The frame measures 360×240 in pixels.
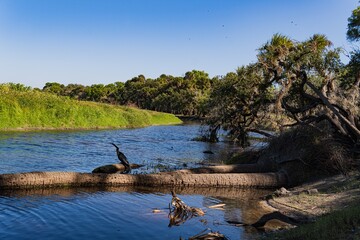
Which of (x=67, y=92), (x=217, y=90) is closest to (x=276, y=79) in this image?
(x=217, y=90)

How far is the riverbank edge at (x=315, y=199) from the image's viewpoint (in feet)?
40.5

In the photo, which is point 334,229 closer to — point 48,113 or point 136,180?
point 136,180

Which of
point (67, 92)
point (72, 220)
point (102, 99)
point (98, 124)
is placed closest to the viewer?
point (72, 220)

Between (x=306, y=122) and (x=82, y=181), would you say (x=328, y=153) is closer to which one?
(x=306, y=122)

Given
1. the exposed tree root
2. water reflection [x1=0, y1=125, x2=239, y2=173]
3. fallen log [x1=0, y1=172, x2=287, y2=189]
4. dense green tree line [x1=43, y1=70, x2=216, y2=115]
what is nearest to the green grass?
the exposed tree root

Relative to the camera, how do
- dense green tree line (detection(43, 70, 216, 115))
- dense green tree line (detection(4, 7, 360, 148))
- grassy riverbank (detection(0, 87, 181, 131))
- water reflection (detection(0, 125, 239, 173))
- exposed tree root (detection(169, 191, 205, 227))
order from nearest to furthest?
exposed tree root (detection(169, 191, 205, 227)), dense green tree line (detection(4, 7, 360, 148)), water reflection (detection(0, 125, 239, 173)), grassy riverbank (detection(0, 87, 181, 131)), dense green tree line (detection(43, 70, 216, 115))

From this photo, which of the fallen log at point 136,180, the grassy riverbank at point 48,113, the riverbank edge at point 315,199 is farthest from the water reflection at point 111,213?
the grassy riverbank at point 48,113

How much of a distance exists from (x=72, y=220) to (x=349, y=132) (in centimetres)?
1461

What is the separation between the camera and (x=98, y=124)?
5709 centimetres

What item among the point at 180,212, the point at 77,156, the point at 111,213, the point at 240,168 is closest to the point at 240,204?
the point at 180,212

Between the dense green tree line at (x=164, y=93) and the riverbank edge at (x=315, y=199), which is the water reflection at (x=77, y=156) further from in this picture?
the dense green tree line at (x=164, y=93)

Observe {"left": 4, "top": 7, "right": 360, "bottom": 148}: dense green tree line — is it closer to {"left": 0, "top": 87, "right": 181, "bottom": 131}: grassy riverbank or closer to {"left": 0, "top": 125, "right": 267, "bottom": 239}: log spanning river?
{"left": 0, "top": 125, "right": 267, "bottom": 239}: log spanning river

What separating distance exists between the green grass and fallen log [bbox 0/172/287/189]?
8967 mm

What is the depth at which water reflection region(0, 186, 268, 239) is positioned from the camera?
1035 cm
